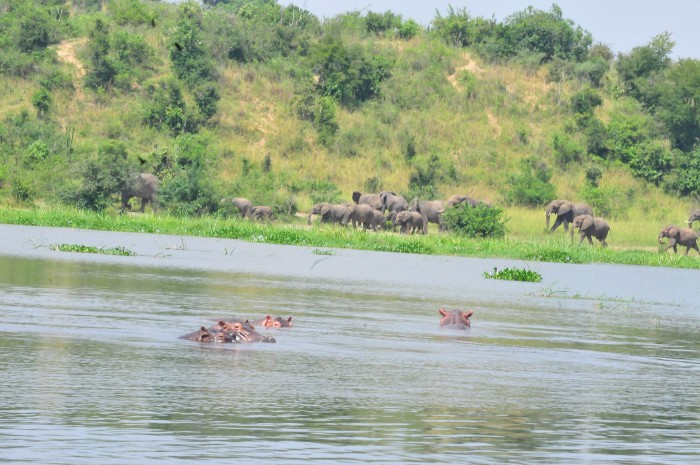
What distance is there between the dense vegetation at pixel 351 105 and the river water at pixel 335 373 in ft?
73.0

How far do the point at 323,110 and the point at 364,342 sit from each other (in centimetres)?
4032

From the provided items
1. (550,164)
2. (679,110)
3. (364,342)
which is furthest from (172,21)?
(364,342)

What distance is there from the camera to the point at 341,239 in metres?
32.7

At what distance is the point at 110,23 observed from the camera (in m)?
57.4

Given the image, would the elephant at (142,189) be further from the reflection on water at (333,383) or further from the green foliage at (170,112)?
the reflection on water at (333,383)

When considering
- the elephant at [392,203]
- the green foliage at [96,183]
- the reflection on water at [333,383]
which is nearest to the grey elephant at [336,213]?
the elephant at [392,203]

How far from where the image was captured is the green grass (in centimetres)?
3141

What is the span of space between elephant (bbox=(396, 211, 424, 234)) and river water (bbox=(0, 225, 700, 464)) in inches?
614

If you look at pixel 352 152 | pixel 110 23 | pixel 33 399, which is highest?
pixel 110 23

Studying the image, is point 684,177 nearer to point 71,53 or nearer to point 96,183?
point 71,53

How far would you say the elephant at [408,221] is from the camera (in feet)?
127

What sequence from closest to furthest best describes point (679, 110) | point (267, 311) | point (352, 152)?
point (267, 311)
point (352, 152)
point (679, 110)

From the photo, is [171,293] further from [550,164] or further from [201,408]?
[550,164]

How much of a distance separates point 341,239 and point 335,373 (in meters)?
20.7
